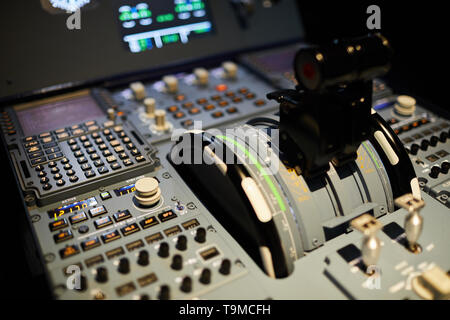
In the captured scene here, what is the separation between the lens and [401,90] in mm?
2807

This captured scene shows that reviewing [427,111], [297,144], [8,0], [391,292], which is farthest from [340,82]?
[8,0]

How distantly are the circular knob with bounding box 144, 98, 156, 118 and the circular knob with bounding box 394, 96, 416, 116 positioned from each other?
1508mm

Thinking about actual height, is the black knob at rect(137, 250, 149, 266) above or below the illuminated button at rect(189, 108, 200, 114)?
below

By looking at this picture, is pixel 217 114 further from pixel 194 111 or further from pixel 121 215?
pixel 121 215

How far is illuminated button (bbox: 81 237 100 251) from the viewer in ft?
5.50

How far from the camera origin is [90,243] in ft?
5.54

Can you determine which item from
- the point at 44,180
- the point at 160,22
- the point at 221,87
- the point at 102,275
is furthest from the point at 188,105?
the point at 102,275

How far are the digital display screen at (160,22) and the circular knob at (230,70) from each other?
316 mm

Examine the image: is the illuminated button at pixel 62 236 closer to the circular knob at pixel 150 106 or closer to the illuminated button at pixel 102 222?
the illuminated button at pixel 102 222

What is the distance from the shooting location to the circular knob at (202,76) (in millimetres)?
2912

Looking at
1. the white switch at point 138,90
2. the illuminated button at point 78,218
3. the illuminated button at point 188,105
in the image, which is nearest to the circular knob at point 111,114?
the white switch at point 138,90

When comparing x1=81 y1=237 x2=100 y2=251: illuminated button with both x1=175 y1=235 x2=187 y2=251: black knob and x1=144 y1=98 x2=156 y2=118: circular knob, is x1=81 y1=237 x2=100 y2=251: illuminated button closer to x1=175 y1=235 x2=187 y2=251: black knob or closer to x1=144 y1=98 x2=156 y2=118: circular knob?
x1=175 y1=235 x2=187 y2=251: black knob

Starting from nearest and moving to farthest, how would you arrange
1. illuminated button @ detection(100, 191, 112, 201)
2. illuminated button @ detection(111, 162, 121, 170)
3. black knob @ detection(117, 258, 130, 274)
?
1. black knob @ detection(117, 258, 130, 274)
2. illuminated button @ detection(100, 191, 112, 201)
3. illuminated button @ detection(111, 162, 121, 170)

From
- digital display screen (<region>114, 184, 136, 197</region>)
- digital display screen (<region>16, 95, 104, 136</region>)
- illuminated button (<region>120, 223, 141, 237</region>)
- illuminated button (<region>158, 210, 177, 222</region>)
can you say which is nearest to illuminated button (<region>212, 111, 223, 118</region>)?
digital display screen (<region>16, 95, 104, 136</region>)
